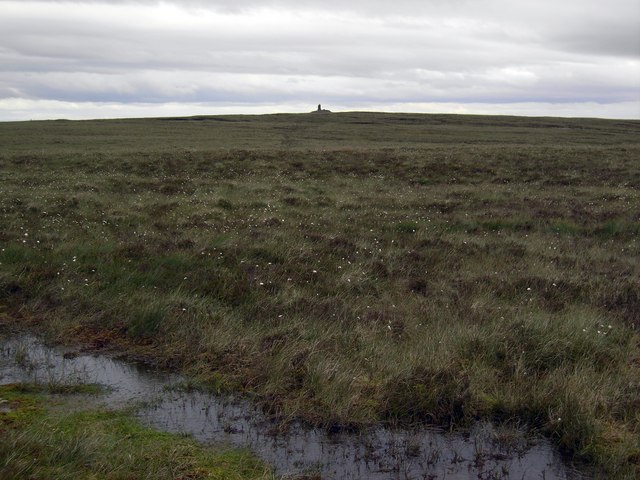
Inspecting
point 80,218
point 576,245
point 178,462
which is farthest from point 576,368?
point 80,218

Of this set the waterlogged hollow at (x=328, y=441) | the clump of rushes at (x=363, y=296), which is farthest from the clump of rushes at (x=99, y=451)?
the clump of rushes at (x=363, y=296)

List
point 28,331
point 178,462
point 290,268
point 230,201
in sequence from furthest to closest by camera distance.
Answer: point 230,201 → point 290,268 → point 28,331 → point 178,462

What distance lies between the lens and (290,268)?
9898 mm

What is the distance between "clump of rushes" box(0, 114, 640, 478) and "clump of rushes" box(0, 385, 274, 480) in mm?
1003

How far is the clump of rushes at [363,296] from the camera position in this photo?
221 inches

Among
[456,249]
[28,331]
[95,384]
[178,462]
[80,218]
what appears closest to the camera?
[178,462]

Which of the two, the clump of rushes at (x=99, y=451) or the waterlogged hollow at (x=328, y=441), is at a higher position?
the clump of rushes at (x=99, y=451)

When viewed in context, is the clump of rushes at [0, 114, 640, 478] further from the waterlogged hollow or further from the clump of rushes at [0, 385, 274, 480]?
the clump of rushes at [0, 385, 274, 480]

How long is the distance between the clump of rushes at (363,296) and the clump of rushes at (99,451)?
3.29ft

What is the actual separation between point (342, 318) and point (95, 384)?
3.15 meters

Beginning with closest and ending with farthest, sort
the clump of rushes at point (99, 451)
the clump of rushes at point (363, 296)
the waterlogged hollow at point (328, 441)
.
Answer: the clump of rushes at point (99, 451) → the waterlogged hollow at point (328, 441) → the clump of rushes at point (363, 296)

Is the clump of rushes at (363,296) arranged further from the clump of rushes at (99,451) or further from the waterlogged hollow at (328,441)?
the clump of rushes at (99,451)

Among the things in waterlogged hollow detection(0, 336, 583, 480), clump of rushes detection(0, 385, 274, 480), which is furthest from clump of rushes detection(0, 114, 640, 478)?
clump of rushes detection(0, 385, 274, 480)

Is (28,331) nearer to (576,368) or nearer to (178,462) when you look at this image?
(178,462)
